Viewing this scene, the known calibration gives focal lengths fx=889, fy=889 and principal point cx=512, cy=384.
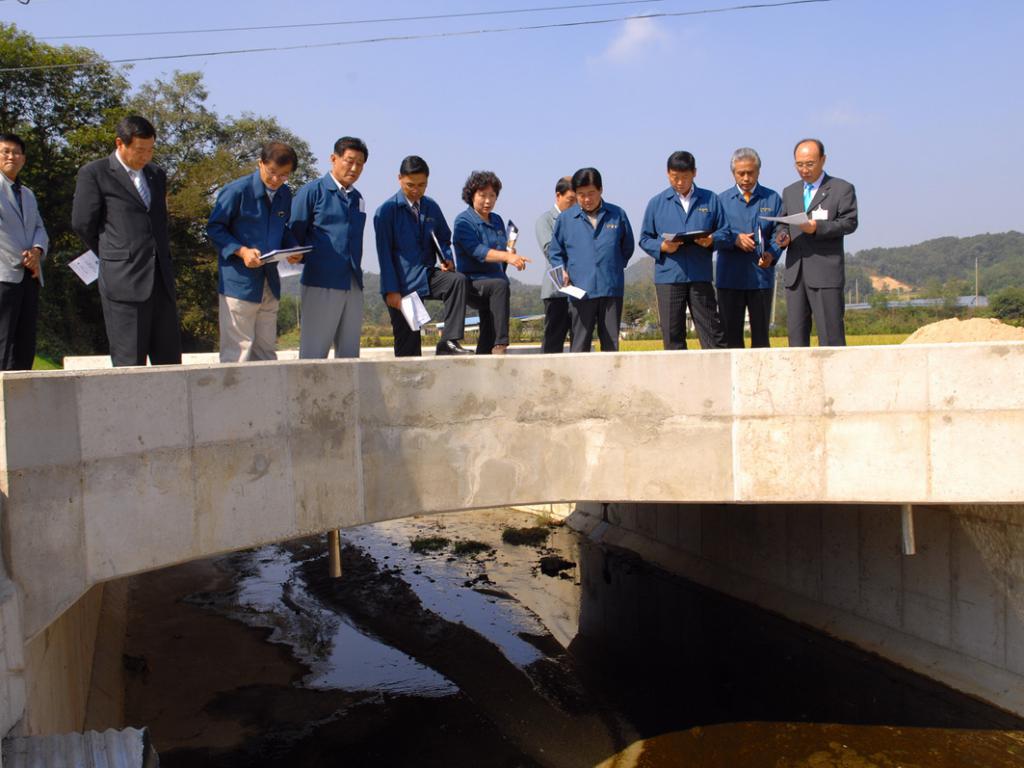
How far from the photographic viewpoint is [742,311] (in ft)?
25.5

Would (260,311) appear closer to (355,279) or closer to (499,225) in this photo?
(355,279)

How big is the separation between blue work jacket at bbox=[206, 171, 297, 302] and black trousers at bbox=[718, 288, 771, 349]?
380 cm

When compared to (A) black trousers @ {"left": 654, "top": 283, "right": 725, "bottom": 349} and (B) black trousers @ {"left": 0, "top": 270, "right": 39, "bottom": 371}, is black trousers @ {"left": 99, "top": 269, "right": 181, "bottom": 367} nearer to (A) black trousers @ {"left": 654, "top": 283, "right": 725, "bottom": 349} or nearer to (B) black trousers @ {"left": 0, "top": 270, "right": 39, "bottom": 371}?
(B) black trousers @ {"left": 0, "top": 270, "right": 39, "bottom": 371}

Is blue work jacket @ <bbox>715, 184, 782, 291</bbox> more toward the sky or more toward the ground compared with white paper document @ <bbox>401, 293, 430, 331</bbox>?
more toward the sky

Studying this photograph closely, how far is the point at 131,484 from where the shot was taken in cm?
427

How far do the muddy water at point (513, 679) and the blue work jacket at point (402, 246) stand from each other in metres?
4.16

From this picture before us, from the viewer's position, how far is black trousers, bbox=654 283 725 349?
7.40 m

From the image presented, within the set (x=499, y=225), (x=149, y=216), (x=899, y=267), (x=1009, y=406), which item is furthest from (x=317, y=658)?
(x=899, y=267)

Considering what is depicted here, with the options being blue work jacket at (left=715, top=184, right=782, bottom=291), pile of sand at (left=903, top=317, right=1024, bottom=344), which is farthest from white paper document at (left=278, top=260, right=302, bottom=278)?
pile of sand at (left=903, top=317, right=1024, bottom=344)

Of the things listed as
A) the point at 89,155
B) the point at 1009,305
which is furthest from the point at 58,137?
the point at 1009,305

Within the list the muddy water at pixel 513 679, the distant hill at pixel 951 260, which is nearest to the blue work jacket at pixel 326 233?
the muddy water at pixel 513 679

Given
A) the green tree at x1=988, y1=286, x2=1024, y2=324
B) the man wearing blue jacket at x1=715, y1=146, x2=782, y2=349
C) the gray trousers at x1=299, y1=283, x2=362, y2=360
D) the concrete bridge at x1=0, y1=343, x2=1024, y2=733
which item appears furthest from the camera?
the green tree at x1=988, y1=286, x2=1024, y2=324

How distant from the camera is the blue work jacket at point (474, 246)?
7.42m

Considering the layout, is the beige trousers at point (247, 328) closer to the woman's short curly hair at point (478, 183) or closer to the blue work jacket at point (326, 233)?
the blue work jacket at point (326, 233)
